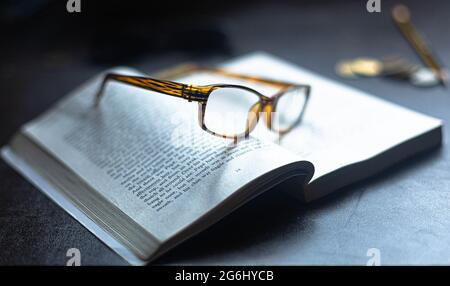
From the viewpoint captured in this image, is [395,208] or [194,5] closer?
[395,208]

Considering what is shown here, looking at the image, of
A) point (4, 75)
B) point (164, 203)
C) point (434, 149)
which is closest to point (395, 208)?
point (434, 149)

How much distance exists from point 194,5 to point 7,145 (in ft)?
2.10

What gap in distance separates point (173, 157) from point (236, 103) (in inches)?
6.6

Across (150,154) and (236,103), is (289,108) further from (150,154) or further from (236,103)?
(150,154)

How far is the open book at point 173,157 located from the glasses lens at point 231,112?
0.07ft

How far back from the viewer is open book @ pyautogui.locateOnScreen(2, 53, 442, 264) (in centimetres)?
68

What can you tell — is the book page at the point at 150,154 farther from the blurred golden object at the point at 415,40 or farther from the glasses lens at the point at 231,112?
the blurred golden object at the point at 415,40

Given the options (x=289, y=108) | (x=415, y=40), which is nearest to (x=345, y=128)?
(x=289, y=108)

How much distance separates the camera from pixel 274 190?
2.49 ft

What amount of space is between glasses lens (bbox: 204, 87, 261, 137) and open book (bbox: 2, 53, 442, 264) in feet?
0.07

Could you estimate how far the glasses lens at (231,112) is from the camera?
80 cm

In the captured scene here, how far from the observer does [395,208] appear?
2.40 ft
